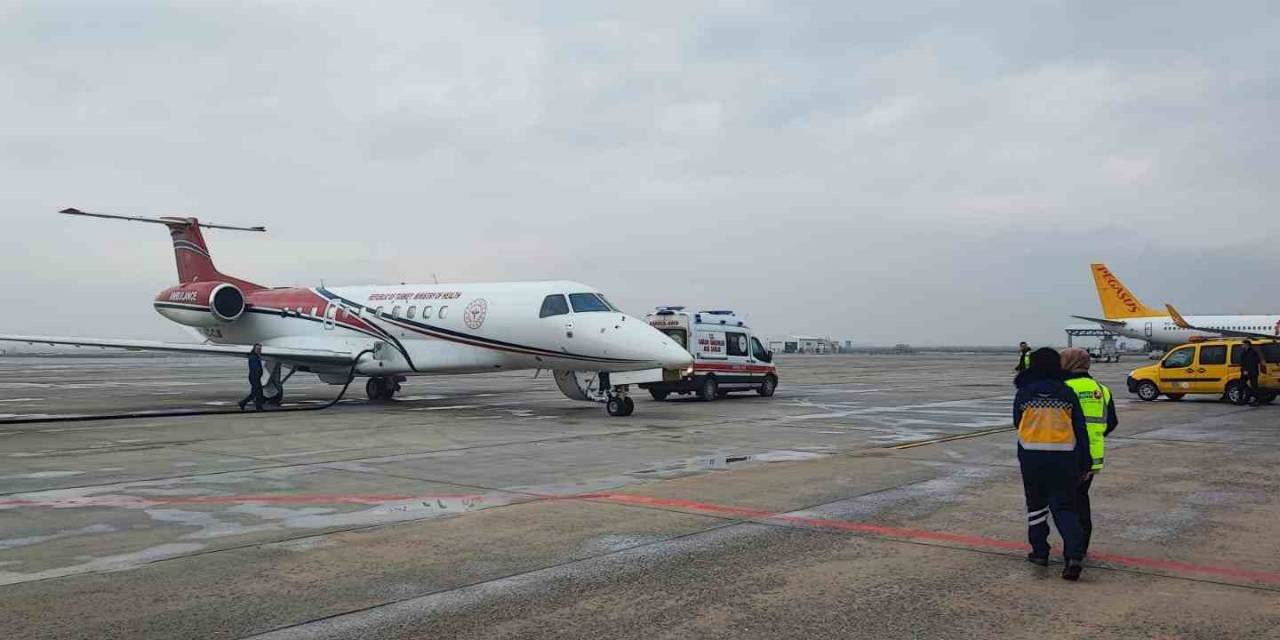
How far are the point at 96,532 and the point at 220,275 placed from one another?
24.2 meters

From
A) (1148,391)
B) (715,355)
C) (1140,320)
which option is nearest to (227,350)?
(715,355)

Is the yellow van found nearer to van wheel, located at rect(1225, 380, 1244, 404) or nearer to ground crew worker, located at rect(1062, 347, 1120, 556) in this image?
van wheel, located at rect(1225, 380, 1244, 404)

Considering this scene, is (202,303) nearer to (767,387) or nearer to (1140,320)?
(767,387)

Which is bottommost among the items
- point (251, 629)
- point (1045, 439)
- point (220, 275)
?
point (251, 629)

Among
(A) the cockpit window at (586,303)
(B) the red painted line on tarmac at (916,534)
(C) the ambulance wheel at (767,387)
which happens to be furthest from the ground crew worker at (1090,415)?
(C) the ambulance wheel at (767,387)

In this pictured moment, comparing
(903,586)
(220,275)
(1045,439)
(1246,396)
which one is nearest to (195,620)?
(903,586)

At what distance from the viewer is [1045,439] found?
6.12 m

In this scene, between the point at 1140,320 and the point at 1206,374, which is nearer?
the point at 1206,374

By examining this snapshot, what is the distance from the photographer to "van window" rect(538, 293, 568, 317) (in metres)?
20.3

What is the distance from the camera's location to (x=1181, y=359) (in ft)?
79.5

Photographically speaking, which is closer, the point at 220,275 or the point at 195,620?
the point at 195,620

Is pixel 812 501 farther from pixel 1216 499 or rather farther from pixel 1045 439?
pixel 1216 499

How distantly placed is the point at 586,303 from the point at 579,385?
2060 millimetres

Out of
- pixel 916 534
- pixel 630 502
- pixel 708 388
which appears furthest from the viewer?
pixel 708 388
